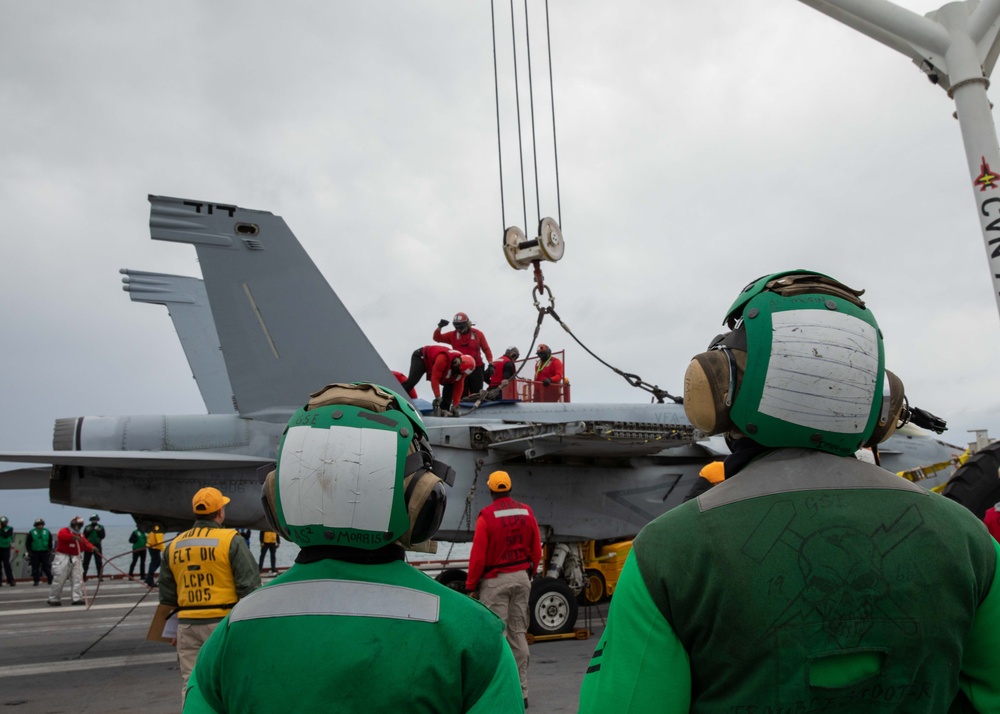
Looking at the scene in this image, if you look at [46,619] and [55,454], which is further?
[46,619]

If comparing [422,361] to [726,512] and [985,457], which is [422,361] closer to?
[985,457]

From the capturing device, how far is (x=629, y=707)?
1.40 metres

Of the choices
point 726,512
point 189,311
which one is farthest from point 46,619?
point 726,512

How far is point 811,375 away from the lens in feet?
5.27

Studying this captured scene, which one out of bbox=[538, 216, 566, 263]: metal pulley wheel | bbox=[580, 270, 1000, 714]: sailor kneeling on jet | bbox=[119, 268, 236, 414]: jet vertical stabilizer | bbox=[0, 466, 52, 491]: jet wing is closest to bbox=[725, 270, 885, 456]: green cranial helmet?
bbox=[580, 270, 1000, 714]: sailor kneeling on jet

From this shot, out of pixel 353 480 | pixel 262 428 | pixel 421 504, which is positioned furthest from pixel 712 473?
pixel 262 428

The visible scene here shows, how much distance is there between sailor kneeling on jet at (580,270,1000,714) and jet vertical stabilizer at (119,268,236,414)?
52.9ft

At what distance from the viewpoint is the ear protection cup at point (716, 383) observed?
169 centimetres

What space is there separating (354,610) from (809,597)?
93cm

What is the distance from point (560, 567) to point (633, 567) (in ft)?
30.4

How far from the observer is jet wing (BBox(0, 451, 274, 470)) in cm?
826

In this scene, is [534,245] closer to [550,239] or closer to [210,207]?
[550,239]

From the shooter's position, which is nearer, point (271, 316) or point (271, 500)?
point (271, 500)

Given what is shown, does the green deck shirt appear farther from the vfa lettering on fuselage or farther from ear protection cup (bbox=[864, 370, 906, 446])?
the vfa lettering on fuselage
